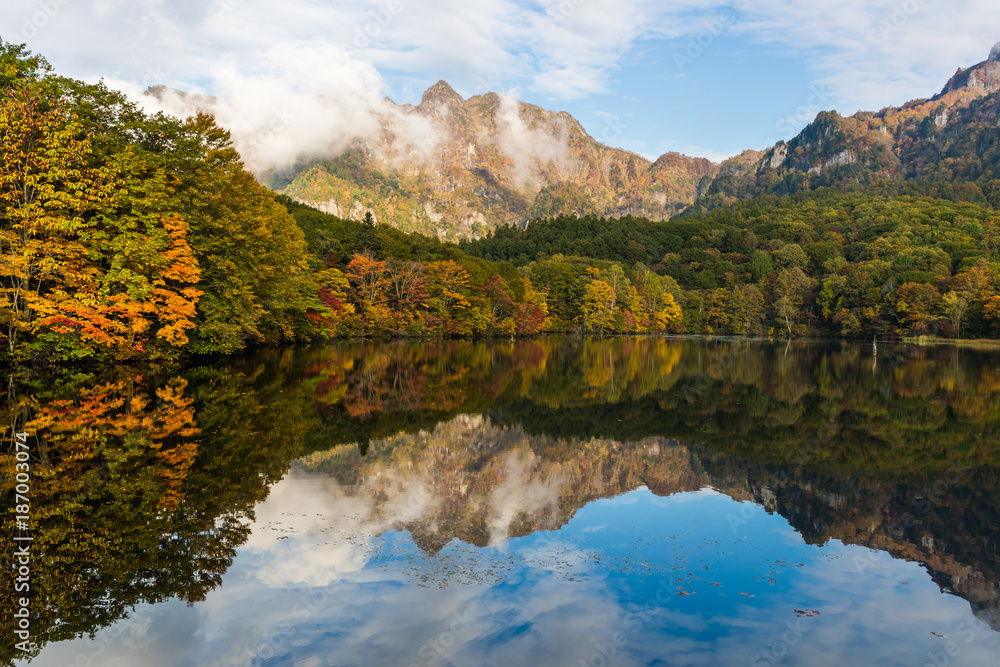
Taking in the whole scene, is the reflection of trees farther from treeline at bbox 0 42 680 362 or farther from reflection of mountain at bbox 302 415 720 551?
treeline at bbox 0 42 680 362

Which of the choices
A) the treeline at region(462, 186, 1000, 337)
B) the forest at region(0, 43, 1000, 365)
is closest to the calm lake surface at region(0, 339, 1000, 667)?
the forest at region(0, 43, 1000, 365)

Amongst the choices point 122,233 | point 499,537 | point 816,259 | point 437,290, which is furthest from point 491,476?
point 816,259

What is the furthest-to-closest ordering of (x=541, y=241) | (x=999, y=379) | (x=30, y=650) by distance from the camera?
(x=541, y=241), (x=999, y=379), (x=30, y=650)

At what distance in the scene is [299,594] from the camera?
6121mm

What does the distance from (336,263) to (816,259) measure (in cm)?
10051

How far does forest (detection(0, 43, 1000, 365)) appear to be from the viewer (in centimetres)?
2180

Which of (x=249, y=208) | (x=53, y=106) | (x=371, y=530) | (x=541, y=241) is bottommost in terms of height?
(x=371, y=530)

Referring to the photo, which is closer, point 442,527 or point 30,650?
point 30,650

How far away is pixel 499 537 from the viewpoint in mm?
7953

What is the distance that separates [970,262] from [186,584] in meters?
106

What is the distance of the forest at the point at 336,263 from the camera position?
21797 mm

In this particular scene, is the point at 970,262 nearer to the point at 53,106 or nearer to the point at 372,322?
the point at 372,322

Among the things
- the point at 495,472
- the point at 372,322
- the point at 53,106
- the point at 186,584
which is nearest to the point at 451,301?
the point at 372,322

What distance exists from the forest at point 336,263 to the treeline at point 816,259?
17.2 inches
